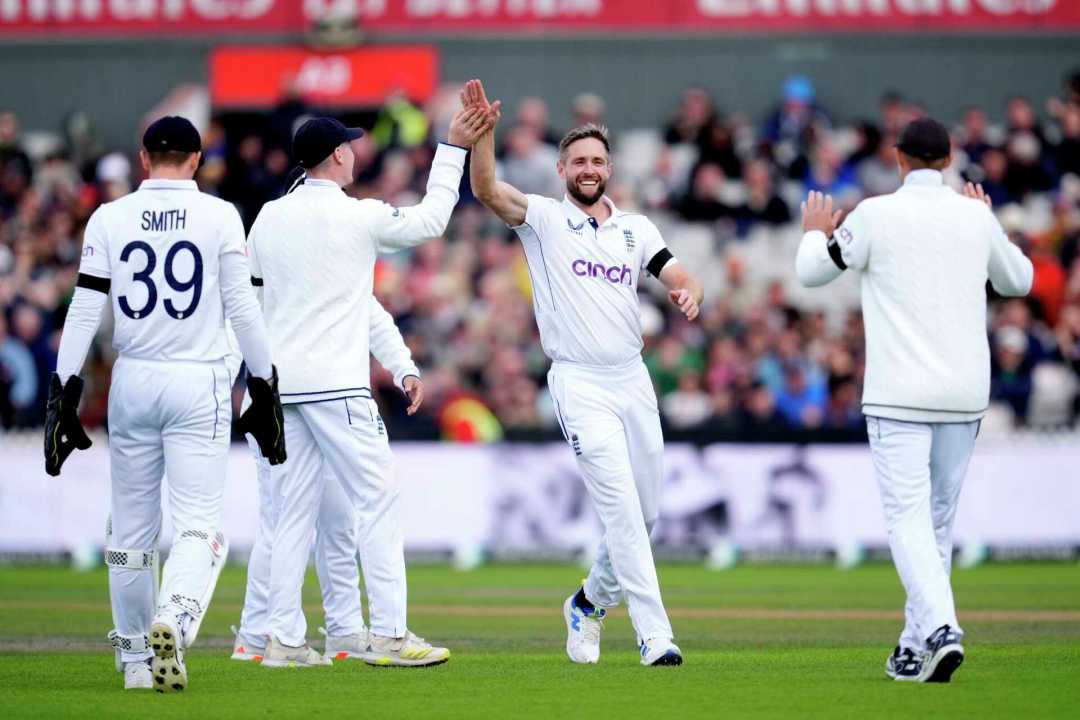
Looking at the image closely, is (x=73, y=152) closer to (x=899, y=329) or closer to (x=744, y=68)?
(x=744, y=68)

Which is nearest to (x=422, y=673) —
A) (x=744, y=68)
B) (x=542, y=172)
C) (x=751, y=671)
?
(x=751, y=671)

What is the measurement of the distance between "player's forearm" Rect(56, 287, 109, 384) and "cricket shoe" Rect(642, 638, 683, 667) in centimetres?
329

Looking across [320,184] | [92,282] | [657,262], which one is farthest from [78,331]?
[657,262]

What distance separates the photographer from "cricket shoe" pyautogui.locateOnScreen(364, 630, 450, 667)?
9828mm

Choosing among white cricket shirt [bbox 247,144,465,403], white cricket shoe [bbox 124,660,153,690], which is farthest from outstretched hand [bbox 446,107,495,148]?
white cricket shoe [bbox 124,660,153,690]

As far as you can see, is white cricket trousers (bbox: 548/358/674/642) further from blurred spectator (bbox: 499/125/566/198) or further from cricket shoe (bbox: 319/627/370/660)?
blurred spectator (bbox: 499/125/566/198)

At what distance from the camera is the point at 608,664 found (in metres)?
10.1

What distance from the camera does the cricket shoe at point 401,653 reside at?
9.83 metres

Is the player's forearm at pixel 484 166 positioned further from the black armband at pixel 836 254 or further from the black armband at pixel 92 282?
the black armband at pixel 92 282

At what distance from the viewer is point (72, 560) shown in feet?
65.1

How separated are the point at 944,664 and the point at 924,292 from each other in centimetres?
179

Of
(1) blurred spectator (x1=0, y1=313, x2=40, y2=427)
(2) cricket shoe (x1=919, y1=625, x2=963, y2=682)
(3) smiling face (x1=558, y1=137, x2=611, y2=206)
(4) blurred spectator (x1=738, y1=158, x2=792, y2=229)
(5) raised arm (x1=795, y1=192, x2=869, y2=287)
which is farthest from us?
(4) blurred spectator (x1=738, y1=158, x2=792, y2=229)

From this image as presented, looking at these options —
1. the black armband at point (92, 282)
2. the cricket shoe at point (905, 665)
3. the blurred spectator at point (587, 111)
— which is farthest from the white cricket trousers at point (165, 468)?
the blurred spectator at point (587, 111)

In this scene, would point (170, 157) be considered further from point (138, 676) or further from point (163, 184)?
point (138, 676)
